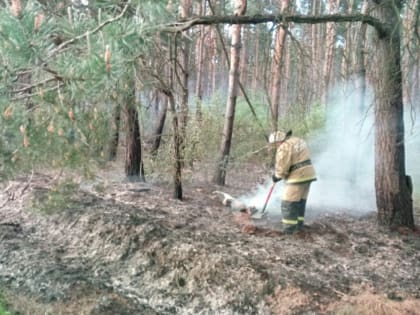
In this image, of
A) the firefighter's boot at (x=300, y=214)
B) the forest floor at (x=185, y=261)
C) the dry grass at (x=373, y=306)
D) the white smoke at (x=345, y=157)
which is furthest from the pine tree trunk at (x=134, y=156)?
the dry grass at (x=373, y=306)

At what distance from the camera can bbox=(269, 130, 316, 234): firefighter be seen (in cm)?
611

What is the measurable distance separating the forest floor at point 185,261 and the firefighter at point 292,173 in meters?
0.30

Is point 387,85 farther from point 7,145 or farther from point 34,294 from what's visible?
point 34,294

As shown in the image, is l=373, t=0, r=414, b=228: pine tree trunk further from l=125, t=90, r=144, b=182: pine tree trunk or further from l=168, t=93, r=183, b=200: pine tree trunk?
l=125, t=90, r=144, b=182: pine tree trunk

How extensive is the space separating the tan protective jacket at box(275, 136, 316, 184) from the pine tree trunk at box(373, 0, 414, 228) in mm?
1030

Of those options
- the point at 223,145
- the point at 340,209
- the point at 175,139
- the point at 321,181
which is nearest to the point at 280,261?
the point at 175,139

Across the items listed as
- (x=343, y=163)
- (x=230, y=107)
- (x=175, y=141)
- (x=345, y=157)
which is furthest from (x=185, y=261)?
(x=345, y=157)

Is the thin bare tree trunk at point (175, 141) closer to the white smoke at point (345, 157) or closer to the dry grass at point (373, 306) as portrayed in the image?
the white smoke at point (345, 157)

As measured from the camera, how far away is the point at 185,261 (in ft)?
16.9

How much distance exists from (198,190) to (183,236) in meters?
2.72

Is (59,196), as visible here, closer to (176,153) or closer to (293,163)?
(176,153)

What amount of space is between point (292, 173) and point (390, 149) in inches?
55.0

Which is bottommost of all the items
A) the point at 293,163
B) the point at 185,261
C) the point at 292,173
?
the point at 185,261

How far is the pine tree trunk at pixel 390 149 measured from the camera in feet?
19.0
